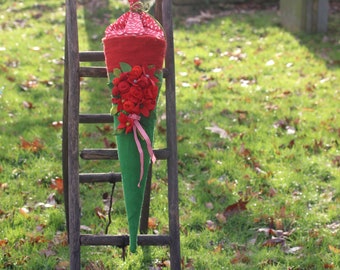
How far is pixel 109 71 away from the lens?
315 cm

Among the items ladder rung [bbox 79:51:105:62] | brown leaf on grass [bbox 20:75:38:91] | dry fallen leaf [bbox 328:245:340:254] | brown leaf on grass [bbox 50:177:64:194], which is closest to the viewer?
ladder rung [bbox 79:51:105:62]

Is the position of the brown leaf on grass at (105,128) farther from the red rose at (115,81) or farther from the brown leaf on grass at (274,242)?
the red rose at (115,81)

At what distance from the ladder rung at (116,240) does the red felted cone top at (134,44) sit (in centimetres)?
80

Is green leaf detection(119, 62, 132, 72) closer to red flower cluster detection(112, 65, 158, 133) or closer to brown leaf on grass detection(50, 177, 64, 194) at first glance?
red flower cluster detection(112, 65, 158, 133)

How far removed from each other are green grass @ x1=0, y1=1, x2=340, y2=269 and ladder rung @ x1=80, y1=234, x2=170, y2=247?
45cm

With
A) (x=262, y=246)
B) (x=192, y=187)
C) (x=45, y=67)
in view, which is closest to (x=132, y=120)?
(x=262, y=246)

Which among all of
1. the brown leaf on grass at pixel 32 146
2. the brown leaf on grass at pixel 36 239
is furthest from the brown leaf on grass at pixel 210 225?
the brown leaf on grass at pixel 32 146

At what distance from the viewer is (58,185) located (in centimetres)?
463

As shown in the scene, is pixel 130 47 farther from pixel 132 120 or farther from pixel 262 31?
pixel 262 31

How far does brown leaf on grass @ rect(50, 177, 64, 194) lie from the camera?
4.58m

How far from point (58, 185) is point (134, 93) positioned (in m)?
1.79

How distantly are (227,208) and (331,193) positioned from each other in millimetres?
752

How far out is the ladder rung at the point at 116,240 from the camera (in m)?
3.29

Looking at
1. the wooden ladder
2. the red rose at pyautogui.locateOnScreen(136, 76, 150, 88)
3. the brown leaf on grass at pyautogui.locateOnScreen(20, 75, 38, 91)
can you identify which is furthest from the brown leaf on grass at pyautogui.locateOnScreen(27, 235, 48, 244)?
the brown leaf on grass at pyautogui.locateOnScreen(20, 75, 38, 91)
